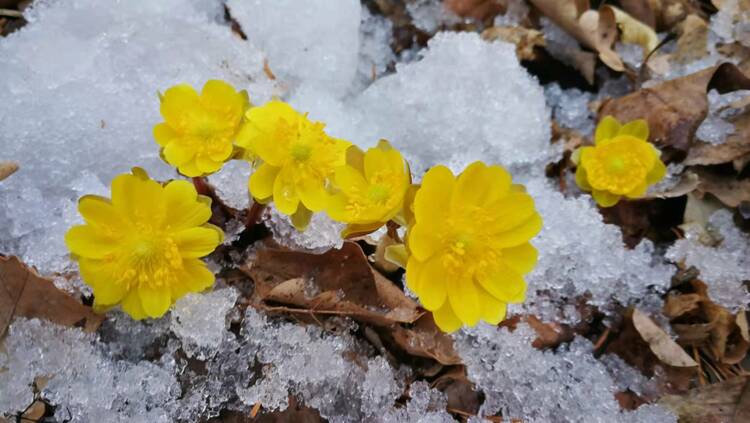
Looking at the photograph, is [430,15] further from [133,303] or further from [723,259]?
A: [133,303]

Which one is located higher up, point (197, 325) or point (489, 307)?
point (489, 307)

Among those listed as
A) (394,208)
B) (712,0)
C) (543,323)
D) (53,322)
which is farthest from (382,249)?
(712,0)

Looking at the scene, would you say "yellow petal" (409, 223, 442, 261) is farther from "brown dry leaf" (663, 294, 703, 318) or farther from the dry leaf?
the dry leaf

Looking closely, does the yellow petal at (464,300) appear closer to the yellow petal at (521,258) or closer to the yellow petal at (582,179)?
the yellow petal at (521,258)

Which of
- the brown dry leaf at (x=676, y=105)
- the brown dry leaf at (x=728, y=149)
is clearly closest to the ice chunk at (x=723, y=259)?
the brown dry leaf at (x=728, y=149)

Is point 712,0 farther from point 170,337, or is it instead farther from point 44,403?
point 44,403

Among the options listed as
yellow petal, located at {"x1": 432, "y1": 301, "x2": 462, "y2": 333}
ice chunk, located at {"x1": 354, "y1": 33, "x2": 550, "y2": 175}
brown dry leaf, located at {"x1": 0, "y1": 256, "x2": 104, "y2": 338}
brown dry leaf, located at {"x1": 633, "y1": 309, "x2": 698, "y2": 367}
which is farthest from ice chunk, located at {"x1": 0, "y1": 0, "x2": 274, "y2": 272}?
brown dry leaf, located at {"x1": 633, "y1": 309, "x2": 698, "y2": 367}

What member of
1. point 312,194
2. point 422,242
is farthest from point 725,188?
point 312,194
